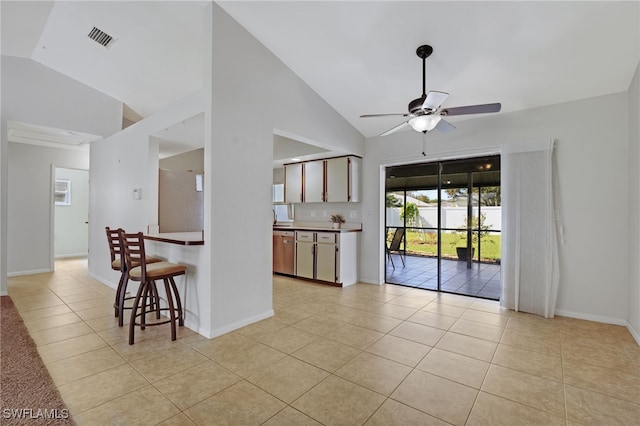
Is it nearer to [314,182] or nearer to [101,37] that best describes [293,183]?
[314,182]

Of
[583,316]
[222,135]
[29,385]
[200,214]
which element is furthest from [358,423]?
[200,214]

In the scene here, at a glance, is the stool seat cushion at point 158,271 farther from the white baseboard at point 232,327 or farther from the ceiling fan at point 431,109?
the ceiling fan at point 431,109

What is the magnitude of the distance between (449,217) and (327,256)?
78.2 inches

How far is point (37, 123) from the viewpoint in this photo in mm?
4367

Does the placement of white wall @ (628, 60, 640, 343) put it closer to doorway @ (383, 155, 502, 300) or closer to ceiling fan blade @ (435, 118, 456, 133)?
doorway @ (383, 155, 502, 300)

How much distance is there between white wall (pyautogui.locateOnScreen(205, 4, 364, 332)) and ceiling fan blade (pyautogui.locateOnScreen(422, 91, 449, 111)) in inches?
67.0

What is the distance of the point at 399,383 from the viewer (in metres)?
2.11

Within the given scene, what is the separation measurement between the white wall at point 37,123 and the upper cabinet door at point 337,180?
3.70m

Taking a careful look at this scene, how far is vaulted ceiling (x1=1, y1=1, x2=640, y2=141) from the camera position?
256 centimetres

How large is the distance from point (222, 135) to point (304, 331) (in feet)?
6.90

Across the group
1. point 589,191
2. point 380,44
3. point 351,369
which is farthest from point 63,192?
point 589,191

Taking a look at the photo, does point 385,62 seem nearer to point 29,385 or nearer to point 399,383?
point 399,383

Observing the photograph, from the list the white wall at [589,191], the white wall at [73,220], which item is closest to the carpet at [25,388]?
the white wall at [589,191]

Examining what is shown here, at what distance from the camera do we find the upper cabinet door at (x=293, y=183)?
5.71 m
